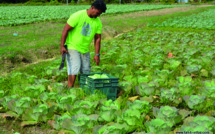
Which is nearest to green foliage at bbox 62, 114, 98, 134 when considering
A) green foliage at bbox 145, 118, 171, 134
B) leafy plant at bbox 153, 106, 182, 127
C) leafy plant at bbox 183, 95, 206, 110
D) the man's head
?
green foliage at bbox 145, 118, 171, 134

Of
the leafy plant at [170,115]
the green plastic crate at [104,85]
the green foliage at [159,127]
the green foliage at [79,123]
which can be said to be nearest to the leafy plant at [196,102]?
the leafy plant at [170,115]

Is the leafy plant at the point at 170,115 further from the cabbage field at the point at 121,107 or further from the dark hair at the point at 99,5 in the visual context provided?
the dark hair at the point at 99,5

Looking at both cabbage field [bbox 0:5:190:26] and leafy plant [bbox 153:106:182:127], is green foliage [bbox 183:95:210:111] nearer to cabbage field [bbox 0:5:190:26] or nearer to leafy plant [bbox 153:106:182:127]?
leafy plant [bbox 153:106:182:127]

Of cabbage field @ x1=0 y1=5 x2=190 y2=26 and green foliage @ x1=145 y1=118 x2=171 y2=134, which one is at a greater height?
cabbage field @ x1=0 y1=5 x2=190 y2=26

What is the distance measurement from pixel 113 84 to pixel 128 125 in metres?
0.99

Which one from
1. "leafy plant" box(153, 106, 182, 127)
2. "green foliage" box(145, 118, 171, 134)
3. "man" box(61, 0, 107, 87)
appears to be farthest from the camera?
"man" box(61, 0, 107, 87)

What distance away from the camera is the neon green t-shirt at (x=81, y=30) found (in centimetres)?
377

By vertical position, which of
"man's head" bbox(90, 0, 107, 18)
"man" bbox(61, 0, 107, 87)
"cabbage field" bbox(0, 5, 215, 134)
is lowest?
"cabbage field" bbox(0, 5, 215, 134)

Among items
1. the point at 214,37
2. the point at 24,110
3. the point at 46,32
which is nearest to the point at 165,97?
the point at 24,110

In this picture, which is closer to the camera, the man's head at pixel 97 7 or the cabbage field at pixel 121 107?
the cabbage field at pixel 121 107

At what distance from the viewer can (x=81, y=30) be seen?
3.84 meters

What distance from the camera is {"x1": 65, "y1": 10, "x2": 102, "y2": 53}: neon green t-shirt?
12.4ft

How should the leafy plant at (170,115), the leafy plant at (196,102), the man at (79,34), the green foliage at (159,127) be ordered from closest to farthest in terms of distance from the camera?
1. the green foliage at (159,127)
2. the leafy plant at (170,115)
3. the leafy plant at (196,102)
4. the man at (79,34)

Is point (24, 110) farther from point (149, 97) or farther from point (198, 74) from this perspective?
point (198, 74)
